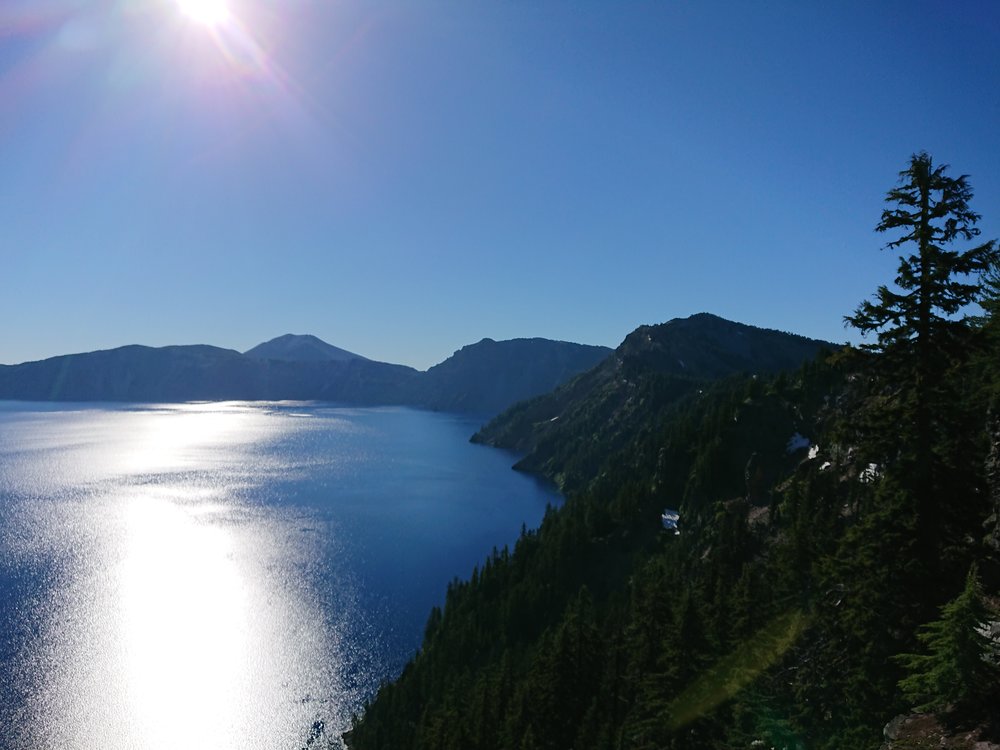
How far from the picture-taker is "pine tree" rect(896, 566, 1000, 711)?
1628 cm

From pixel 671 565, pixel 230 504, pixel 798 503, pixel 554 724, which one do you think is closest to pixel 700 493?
pixel 671 565

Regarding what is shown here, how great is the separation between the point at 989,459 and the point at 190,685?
99.4m

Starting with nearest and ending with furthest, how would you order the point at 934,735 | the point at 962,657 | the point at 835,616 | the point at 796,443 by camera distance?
the point at 962,657 < the point at 934,735 < the point at 835,616 < the point at 796,443

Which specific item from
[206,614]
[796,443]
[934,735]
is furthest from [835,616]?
[206,614]

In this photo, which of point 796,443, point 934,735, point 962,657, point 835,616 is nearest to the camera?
point 962,657

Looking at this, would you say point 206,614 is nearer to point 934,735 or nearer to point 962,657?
point 934,735

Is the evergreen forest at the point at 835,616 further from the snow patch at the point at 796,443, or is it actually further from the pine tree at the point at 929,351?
the snow patch at the point at 796,443

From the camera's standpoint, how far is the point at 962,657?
651 inches

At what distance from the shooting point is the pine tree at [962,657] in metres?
16.3

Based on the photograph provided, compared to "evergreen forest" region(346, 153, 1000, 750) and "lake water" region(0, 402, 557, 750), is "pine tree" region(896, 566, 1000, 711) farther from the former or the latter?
"lake water" region(0, 402, 557, 750)

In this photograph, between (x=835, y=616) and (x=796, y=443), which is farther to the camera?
(x=796, y=443)

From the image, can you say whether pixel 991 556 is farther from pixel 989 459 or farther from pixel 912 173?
pixel 912 173

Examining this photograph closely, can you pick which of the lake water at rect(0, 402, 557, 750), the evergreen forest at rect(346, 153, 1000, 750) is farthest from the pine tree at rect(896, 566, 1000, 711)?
the lake water at rect(0, 402, 557, 750)

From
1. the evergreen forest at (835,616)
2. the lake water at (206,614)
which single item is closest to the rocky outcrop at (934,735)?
the evergreen forest at (835,616)
